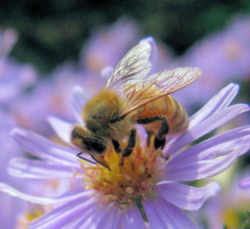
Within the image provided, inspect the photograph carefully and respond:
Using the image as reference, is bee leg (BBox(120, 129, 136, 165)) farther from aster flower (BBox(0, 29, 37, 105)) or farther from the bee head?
aster flower (BBox(0, 29, 37, 105))

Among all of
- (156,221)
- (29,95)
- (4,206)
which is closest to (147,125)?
(156,221)

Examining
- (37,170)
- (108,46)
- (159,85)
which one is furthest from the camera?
(108,46)

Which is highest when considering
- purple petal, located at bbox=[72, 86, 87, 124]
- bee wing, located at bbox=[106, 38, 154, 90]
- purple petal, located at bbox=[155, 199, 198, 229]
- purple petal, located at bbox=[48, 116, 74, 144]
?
bee wing, located at bbox=[106, 38, 154, 90]

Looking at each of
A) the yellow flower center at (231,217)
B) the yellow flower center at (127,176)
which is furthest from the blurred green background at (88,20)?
the yellow flower center at (127,176)

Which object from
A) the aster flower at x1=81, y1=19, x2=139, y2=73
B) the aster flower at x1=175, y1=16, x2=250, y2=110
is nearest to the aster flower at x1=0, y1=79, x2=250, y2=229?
the aster flower at x1=175, y1=16, x2=250, y2=110

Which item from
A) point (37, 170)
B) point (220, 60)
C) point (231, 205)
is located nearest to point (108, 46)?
point (220, 60)

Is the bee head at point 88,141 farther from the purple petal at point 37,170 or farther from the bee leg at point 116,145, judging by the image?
the purple petal at point 37,170

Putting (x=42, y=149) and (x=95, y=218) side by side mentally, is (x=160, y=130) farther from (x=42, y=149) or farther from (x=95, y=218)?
(x=42, y=149)
